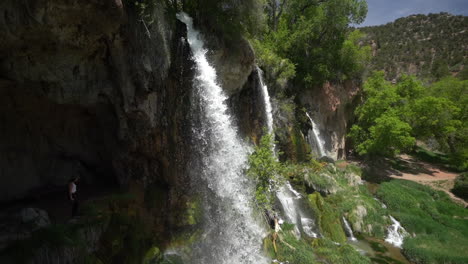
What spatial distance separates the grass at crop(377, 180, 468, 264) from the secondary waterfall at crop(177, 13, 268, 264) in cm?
843

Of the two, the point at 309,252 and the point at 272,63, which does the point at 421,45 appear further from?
the point at 309,252

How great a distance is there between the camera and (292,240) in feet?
36.7

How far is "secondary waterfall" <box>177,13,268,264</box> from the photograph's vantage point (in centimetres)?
1031

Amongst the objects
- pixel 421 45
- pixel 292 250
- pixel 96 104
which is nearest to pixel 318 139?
pixel 292 250

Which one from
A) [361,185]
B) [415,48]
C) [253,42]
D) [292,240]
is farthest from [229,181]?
[415,48]

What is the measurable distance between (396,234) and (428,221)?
2595 millimetres

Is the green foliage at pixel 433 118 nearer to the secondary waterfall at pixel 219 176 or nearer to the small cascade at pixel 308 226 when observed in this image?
the small cascade at pixel 308 226

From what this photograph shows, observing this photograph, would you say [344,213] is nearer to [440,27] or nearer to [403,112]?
[403,112]

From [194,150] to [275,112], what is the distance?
8893mm

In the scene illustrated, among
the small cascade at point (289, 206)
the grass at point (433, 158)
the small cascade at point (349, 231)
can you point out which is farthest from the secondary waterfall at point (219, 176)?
the grass at point (433, 158)

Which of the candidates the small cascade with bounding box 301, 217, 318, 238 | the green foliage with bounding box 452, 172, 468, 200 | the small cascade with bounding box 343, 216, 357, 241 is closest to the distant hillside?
the green foliage with bounding box 452, 172, 468, 200

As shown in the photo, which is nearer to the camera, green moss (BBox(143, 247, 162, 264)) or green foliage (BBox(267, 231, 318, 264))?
green moss (BBox(143, 247, 162, 264))

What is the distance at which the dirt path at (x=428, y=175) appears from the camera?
833 inches

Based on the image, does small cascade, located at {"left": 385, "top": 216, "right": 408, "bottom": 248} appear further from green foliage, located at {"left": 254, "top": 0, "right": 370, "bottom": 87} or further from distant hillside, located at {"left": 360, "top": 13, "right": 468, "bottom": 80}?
distant hillside, located at {"left": 360, "top": 13, "right": 468, "bottom": 80}
